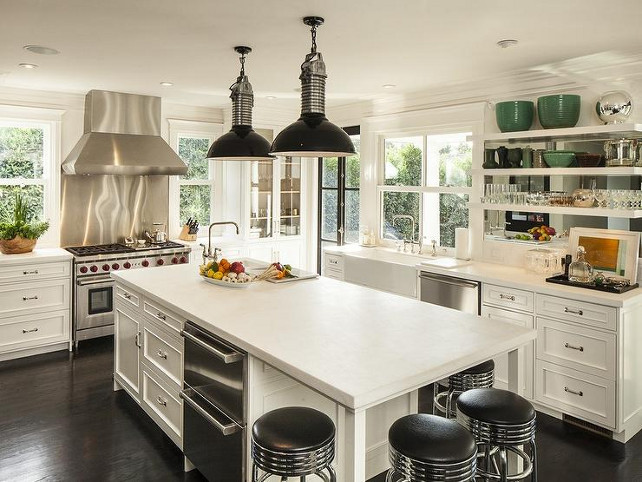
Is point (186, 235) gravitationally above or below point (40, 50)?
below

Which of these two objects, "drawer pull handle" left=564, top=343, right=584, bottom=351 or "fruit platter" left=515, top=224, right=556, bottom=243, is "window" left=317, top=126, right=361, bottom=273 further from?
"drawer pull handle" left=564, top=343, right=584, bottom=351

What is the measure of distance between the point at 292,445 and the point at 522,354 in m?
2.40

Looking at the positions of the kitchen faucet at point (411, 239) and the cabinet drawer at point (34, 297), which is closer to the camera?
the cabinet drawer at point (34, 297)

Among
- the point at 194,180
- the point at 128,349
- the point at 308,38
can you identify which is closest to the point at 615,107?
the point at 308,38

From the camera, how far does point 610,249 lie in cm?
370

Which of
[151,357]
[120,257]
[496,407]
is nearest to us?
[496,407]

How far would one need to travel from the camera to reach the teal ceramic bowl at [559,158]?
3.88 meters

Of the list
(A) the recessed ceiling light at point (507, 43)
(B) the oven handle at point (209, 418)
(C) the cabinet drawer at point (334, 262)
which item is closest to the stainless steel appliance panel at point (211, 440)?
(B) the oven handle at point (209, 418)

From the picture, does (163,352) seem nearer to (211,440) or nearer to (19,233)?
(211,440)

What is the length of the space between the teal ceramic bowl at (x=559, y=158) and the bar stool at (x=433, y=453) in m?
2.70

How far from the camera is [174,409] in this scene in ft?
9.91

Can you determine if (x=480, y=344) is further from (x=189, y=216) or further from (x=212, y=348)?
(x=189, y=216)

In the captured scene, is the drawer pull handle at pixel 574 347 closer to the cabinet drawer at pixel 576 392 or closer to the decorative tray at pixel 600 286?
the cabinet drawer at pixel 576 392

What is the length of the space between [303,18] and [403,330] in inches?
70.8
